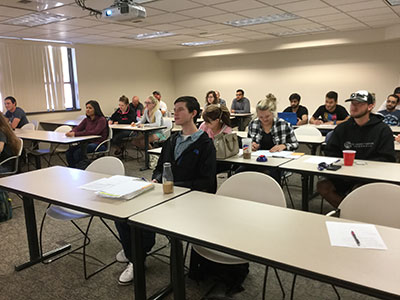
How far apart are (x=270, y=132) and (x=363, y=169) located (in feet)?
3.62

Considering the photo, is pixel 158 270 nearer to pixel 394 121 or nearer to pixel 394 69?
pixel 394 121

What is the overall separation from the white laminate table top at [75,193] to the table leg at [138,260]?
120 millimetres

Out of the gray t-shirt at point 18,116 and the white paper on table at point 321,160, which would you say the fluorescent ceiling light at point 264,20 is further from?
the gray t-shirt at point 18,116

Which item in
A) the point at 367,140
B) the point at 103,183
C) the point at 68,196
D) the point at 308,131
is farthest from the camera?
the point at 308,131

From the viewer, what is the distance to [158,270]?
252 cm

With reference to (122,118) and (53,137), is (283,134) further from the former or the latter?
(122,118)

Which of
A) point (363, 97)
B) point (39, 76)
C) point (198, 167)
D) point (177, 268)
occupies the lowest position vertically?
point (177, 268)

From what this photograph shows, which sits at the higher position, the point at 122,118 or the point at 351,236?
the point at 122,118

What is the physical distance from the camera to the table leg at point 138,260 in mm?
1783

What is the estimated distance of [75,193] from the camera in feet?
7.14

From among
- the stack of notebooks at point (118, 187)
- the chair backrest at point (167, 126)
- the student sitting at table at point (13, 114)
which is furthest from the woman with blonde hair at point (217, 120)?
the student sitting at table at point (13, 114)

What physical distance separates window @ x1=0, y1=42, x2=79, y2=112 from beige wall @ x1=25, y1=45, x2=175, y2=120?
0.20m

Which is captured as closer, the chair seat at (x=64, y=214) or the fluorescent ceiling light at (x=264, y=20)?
the chair seat at (x=64, y=214)

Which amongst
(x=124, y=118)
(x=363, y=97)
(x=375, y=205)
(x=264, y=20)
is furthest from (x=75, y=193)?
(x=264, y=20)
